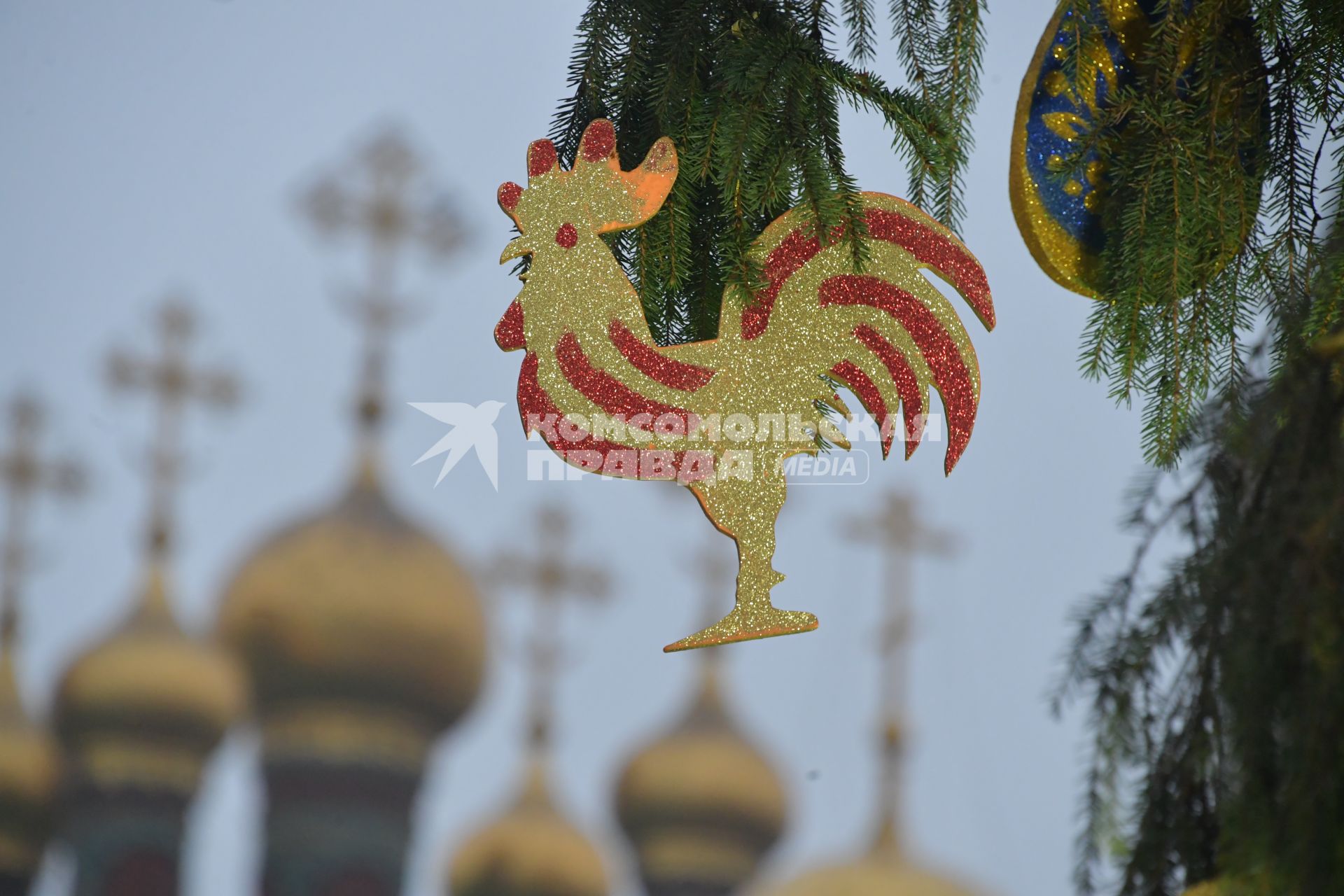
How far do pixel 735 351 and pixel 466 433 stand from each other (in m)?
A: 0.54

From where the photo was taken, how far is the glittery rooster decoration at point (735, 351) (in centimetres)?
135

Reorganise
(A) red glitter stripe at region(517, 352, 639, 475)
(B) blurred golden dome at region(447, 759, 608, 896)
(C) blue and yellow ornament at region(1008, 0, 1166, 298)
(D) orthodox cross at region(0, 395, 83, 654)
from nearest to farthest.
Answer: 1. (A) red glitter stripe at region(517, 352, 639, 475)
2. (C) blue and yellow ornament at region(1008, 0, 1166, 298)
3. (B) blurred golden dome at region(447, 759, 608, 896)
4. (D) orthodox cross at region(0, 395, 83, 654)

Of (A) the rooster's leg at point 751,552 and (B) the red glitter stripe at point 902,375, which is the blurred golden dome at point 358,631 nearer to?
(A) the rooster's leg at point 751,552

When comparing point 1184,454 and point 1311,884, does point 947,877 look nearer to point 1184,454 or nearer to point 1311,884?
point 1184,454

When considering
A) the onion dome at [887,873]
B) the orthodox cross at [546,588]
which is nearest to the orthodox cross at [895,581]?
the onion dome at [887,873]

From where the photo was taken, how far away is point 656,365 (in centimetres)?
136

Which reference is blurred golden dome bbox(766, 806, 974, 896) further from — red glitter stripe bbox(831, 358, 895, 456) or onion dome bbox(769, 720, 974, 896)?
red glitter stripe bbox(831, 358, 895, 456)

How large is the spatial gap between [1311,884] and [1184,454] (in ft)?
2.82

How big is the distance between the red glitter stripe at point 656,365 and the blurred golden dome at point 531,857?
0.57 metres

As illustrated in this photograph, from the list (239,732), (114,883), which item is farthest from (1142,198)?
(114,883)

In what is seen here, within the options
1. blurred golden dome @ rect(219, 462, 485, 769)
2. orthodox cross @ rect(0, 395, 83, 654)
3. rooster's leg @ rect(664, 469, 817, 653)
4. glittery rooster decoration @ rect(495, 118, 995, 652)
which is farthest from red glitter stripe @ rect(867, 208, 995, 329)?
orthodox cross @ rect(0, 395, 83, 654)

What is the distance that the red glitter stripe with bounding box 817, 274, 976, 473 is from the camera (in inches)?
55.7

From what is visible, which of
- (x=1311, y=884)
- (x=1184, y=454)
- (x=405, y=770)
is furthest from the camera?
(x=405, y=770)

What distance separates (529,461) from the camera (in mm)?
1816
